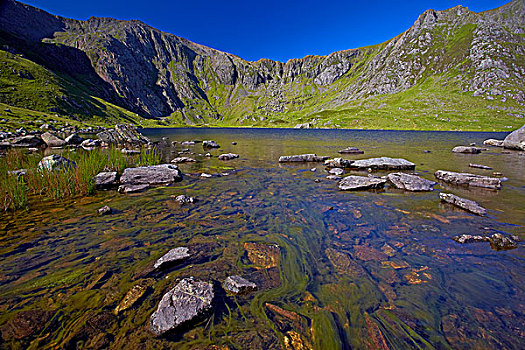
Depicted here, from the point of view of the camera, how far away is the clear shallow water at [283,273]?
4.03 meters

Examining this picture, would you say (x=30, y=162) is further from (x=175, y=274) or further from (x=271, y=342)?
(x=271, y=342)

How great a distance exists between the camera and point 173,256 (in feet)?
20.7

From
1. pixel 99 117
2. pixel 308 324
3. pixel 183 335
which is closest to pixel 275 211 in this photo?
pixel 308 324

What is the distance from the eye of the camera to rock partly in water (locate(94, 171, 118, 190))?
44.8 ft

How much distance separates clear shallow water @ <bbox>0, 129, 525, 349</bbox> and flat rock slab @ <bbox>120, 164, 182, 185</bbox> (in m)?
3.23

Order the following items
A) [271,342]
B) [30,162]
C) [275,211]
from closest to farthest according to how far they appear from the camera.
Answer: [271,342] → [275,211] → [30,162]

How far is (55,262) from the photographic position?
6.11m

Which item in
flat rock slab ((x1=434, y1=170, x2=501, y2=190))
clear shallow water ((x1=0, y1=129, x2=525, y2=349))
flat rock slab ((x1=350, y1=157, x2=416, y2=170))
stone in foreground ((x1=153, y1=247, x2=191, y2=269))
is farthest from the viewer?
flat rock slab ((x1=350, y1=157, x2=416, y2=170))

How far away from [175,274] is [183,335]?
1974 millimetres

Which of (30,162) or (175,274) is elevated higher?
(30,162)

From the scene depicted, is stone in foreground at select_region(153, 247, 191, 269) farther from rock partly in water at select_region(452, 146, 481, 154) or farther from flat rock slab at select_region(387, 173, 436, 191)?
rock partly in water at select_region(452, 146, 481, 154)

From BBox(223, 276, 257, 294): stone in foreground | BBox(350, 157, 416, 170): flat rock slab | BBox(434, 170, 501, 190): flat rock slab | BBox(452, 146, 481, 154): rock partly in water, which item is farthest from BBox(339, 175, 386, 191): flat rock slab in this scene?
BBox(452, 146, 481, 154): rock partly in water

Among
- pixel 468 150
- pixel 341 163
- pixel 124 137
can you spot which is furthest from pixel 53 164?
pixel 468 150

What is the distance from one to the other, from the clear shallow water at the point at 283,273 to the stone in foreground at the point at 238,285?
19 centimetres
